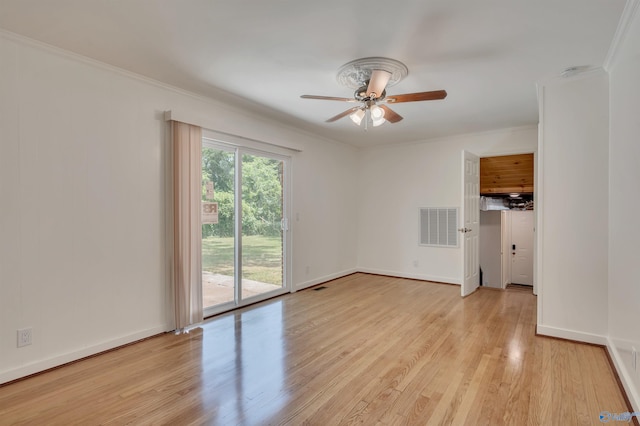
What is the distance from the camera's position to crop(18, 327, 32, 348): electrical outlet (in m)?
2.29

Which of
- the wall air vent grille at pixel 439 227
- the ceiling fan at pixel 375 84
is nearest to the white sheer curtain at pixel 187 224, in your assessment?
the ceiling fan at pixel 375 84

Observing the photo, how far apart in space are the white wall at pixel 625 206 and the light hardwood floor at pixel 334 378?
1.06ft

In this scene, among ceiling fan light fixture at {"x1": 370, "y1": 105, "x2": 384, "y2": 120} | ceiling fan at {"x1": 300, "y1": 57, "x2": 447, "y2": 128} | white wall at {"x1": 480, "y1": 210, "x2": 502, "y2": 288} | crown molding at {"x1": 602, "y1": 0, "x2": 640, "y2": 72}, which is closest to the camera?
crown molding at {"x1": 602, "y1": 0, "x2": 640, "y2": 72}

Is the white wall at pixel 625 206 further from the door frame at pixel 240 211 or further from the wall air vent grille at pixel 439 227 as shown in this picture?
the door frame at pixel 240 211

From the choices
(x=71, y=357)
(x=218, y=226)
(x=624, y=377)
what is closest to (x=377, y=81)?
(x=218, y=226)

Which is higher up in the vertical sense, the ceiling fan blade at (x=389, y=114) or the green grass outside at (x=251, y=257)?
the ceiling fan blade at (x=389, y=114)

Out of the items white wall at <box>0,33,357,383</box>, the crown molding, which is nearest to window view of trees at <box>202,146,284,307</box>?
white wall at <box>0,33,357,383</box>

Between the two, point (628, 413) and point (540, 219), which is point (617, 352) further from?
point (540, 219)

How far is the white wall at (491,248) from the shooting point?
6980 millimetres

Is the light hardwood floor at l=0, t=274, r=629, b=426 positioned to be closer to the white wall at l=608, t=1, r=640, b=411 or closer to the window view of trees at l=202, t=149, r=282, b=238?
the white wall at l=608, t=1, r=640, b=411

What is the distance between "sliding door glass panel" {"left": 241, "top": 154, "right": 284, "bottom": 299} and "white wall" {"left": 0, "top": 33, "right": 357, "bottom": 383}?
0.94 metres

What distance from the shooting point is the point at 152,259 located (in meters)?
3.06

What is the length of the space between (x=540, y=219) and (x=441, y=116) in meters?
1.73

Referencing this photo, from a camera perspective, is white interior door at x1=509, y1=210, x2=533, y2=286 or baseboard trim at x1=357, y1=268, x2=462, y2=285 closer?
baseboard trim at x1=357, y1=268, x2=462, y2=285
